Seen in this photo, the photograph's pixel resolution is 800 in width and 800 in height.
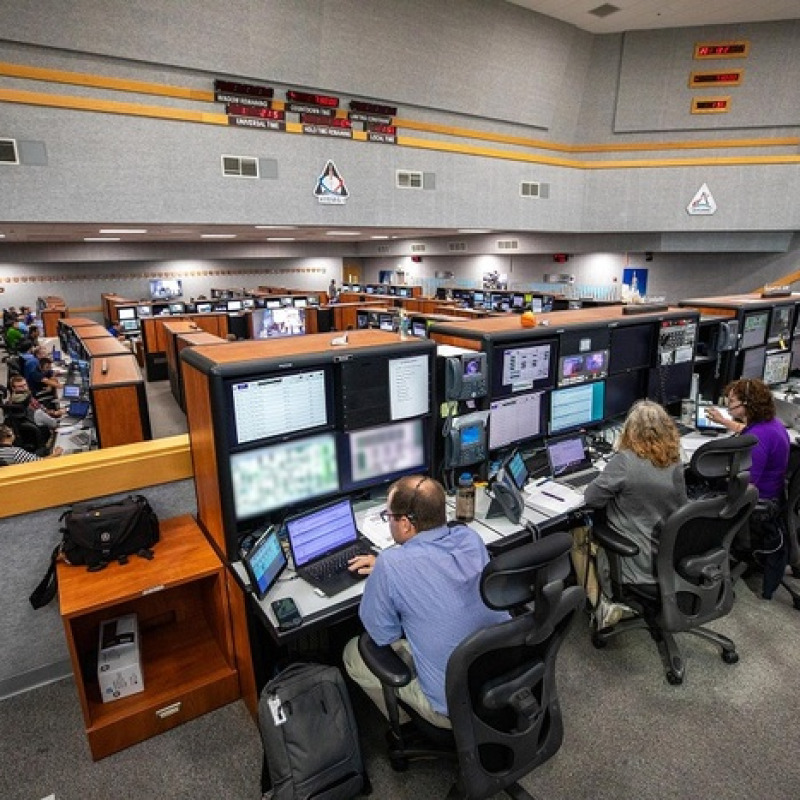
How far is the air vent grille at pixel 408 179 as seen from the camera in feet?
24.0

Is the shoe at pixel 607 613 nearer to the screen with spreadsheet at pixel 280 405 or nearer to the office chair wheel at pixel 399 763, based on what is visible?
the office chair wheel at pixel 399 763

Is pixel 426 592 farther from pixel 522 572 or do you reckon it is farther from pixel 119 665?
pixel 119 665

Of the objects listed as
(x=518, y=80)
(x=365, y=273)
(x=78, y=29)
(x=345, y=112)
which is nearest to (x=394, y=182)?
(x=345, y=112)

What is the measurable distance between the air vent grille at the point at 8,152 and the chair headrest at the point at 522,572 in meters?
5.92

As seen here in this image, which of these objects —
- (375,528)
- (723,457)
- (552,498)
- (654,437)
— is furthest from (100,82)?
(723,457)

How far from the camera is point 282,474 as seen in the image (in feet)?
7.36

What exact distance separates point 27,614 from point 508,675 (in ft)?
7.09

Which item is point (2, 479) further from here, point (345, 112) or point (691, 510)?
point (345, 112)

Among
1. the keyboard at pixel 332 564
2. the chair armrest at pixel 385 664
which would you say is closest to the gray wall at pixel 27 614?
the keyboard at pixel 332 564

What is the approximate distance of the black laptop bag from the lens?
1.75 meters

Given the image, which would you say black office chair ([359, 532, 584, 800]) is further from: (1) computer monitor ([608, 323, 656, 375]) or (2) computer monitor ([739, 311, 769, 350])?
(2) computer monitor ([739, 311, 769, 350])

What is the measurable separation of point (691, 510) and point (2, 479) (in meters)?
2.88

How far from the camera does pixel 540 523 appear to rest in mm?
2484

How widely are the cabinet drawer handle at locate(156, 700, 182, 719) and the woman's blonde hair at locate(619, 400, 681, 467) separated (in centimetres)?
233
